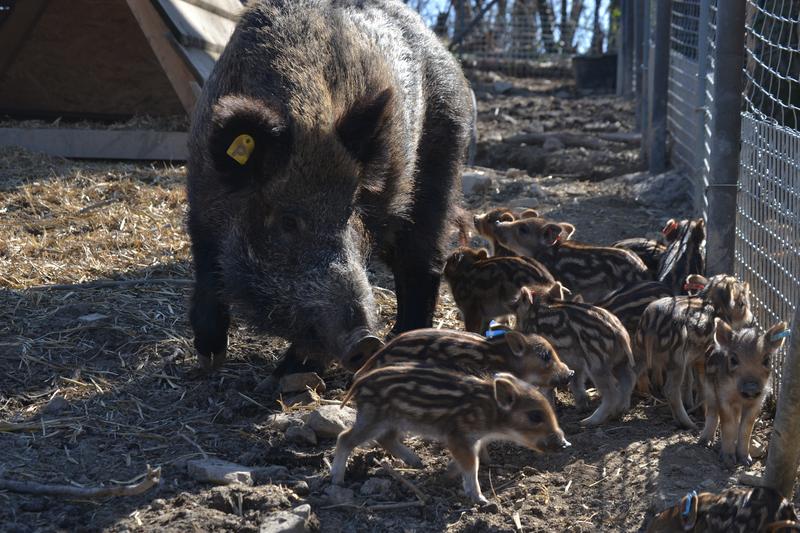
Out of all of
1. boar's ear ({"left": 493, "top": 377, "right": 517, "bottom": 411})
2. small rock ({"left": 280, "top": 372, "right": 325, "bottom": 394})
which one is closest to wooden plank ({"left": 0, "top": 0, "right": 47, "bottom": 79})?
small rock ({"left": 280, "top": 372, "right": 325, "bottom": 394})

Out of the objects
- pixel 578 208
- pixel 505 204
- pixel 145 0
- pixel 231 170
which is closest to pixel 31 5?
pixel 145 0

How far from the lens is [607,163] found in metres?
Answer: 9.86

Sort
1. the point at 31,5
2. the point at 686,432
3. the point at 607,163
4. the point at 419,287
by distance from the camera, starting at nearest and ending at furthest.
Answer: the point at 686,432
the point at 419,287
the point at 31,5
the point at 607,163

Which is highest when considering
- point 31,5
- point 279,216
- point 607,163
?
point 31,5

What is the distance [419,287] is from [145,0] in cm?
336

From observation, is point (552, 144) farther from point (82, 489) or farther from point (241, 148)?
point (82, 489)

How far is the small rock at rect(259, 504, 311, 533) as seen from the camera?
Answer: 9.89ft

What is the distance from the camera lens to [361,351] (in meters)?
3.82

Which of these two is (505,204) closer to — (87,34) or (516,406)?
(87,34)

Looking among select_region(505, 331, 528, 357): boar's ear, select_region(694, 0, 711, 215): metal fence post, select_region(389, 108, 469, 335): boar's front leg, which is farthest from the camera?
select_region(694, 0, 711, 215): metal fence post

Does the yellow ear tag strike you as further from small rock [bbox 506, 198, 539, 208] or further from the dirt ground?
small rock [bbox 506, 198, 539, 208]

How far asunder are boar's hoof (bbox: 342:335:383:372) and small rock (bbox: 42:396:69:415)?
3.78 feet

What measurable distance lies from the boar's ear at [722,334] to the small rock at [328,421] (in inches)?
54.0

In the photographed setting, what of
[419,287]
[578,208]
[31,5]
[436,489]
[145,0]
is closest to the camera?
[436,489]
